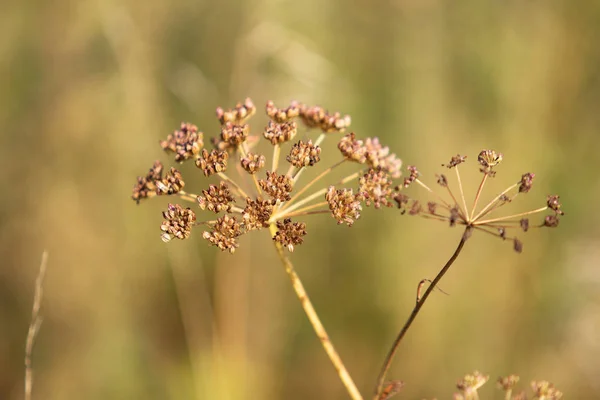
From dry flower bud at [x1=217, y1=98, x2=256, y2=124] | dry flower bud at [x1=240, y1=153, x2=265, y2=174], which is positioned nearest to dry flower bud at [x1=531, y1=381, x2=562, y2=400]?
dry flower bud at [x1=240, y1=153, x2=265, y2=174]

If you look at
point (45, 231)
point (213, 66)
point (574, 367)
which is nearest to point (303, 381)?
point (574, 367)

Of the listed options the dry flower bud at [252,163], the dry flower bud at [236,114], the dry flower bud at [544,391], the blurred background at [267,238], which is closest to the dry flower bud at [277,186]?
the dry flower bud at [252,163]

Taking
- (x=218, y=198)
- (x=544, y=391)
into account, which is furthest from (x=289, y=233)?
(x=544, y=391)

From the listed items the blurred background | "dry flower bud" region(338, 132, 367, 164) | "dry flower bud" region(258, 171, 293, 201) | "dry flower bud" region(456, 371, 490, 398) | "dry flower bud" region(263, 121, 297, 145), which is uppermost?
the blurred background

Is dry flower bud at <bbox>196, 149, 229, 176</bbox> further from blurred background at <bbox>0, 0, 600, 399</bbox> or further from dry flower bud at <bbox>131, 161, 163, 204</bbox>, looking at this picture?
blurred background at <bbox>0, 0, 600, 399</bbox>

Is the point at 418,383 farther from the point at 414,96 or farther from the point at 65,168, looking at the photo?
the point at 65,168

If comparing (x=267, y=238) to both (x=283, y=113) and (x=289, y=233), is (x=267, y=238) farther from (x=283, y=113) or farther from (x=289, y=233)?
(x=289, y=233)
